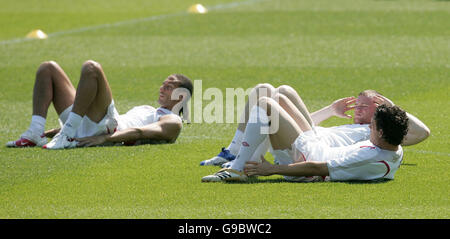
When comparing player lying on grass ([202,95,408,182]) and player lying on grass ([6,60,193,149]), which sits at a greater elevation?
player lying on grass ([6,60,193,149])

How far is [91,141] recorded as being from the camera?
404 inches

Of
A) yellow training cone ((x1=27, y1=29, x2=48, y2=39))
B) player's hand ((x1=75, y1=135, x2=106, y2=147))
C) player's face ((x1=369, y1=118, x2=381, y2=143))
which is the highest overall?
yellow training cone ((x1=27, y1=29, x2=48, y2=39))

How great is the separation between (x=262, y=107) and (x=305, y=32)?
12633 mm

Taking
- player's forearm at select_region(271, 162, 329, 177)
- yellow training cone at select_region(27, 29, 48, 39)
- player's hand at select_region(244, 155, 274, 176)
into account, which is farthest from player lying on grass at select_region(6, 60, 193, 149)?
yellow training cone at select_region(27, 29, 48, 39)

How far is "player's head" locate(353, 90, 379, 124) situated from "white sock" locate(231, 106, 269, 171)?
123 centimetres

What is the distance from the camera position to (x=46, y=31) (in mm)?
21516

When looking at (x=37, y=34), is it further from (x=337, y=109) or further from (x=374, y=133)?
(x=374, y=133)

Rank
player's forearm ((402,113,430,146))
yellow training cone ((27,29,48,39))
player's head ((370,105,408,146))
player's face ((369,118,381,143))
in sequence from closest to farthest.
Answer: player's head ((370,105,408,146))
player's face ((369,118,381,143))
player's forearm ((402,113,430,146))
yellow training cone ((27,29,48,39))

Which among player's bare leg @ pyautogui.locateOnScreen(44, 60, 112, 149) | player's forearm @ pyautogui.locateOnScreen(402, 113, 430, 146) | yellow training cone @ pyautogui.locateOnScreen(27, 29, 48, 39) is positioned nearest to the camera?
player's forearm @ pyautogui.locateOnScreen(402, 113, 430, 146)

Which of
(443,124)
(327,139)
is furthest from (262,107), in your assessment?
(443,124)

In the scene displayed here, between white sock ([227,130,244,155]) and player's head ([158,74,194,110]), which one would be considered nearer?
white sock ([227,130,244,155])

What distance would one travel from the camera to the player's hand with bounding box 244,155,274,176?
8.20 meters

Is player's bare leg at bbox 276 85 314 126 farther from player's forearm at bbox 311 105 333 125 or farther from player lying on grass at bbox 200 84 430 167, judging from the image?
player's forearm at bbox 311 105 333 125
